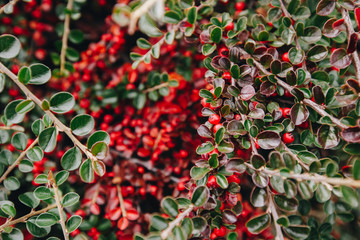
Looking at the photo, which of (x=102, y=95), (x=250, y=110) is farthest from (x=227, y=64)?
(x=102, y=95)

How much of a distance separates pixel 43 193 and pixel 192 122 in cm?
73

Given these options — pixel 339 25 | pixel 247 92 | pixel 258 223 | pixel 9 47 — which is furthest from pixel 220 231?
pixel 9 47

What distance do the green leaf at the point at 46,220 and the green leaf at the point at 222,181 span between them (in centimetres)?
55

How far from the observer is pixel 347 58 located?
0.85 metres

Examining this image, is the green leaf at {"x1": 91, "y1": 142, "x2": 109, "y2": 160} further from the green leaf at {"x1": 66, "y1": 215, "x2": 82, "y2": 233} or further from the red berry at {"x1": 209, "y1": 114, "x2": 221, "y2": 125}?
the red berry at {"x1": 209, "y1": 114, "x2": 221, "y2": 125}

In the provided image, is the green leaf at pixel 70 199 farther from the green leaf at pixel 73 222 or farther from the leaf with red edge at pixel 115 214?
the leaf with red edge at pixel 115 214

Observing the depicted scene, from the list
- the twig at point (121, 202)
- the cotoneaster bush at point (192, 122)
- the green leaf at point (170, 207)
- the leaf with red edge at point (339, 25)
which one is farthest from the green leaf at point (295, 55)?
the twig at point (121, 202)

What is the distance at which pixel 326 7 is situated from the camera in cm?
93

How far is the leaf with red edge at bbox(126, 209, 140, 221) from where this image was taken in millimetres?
1187

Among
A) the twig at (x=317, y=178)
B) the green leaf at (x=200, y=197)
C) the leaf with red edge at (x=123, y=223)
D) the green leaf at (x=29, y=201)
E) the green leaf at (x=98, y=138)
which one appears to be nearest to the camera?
the twig at (x=317, y=178)

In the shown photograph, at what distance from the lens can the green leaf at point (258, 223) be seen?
0.81 m

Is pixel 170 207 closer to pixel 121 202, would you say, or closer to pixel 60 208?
pixel 60 208

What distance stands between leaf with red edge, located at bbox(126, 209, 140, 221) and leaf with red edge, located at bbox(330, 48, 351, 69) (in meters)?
0.99

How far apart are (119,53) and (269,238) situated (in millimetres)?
1295
